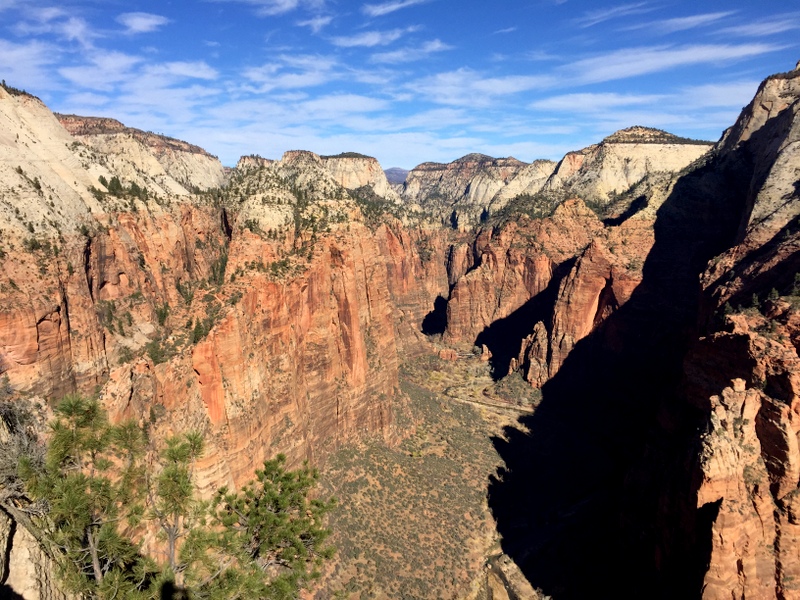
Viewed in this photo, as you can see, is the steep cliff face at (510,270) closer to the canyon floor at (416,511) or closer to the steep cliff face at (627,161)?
the steep cliff face at (627,161)

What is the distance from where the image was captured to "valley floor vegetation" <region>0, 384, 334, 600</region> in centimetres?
1577

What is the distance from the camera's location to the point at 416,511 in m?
50.9

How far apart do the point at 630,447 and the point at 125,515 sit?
212ft

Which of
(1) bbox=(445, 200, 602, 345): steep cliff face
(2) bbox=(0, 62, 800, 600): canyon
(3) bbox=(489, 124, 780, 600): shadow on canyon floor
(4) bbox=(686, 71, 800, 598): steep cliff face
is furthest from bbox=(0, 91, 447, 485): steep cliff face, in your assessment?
(1) bbox=(445, 200, 602, 345): steep cliff face

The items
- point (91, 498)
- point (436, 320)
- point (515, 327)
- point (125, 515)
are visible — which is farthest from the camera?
point (436, 320)

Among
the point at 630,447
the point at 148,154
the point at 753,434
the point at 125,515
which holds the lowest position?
the point at 630,447

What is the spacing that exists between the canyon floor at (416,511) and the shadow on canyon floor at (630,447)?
11.1 ft

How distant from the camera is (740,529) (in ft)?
110

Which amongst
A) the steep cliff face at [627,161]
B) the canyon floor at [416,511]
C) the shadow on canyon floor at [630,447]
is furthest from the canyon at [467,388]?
the steep cliff face at [627,161]

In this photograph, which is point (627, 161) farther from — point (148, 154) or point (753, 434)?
point (148, 154)

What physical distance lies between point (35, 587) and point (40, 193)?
87.3 ft

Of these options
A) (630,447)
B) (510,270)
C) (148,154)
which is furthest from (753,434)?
(510,270)

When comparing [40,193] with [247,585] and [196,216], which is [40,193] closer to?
[196,216]

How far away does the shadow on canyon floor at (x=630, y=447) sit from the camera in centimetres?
3938
